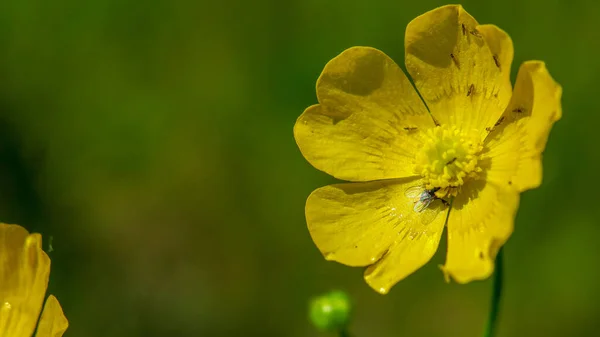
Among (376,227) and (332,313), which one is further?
(332,313)

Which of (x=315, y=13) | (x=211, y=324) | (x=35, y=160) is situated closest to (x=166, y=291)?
(x=211, y=324)

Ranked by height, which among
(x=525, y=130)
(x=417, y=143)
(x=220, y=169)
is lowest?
(x=220, y=169)

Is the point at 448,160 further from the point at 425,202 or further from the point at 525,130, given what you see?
the point at 525,130

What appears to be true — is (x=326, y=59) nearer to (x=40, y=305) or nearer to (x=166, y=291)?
(x=166, y=291)

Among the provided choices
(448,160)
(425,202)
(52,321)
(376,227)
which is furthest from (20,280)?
(448,160)

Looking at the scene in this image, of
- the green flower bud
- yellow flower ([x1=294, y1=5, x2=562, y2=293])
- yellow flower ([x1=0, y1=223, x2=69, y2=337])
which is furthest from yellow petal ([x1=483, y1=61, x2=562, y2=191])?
yellow flower ([x1=0, y1=223, x2=69, y2=337])

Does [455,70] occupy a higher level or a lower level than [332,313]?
higher
